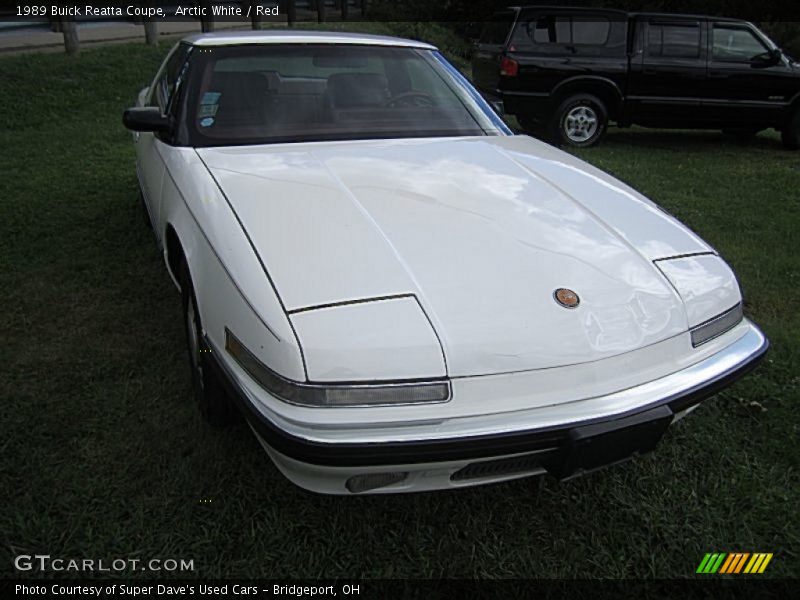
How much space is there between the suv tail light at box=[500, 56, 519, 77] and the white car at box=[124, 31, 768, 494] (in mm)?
5082

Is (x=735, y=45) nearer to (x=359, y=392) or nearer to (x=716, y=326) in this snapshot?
(x=716, y=326)

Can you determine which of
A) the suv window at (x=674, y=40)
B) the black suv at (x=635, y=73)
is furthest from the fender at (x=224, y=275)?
the suv window at (x=674, y=40)

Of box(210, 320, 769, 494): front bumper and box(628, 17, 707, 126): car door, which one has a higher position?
box(628, 17, 707, 126): car door

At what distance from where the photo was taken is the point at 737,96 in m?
7.63

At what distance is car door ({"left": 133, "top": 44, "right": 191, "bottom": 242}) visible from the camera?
9.54 ft

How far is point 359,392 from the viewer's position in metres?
→ 1.60

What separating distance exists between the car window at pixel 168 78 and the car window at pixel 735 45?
21.4 feet

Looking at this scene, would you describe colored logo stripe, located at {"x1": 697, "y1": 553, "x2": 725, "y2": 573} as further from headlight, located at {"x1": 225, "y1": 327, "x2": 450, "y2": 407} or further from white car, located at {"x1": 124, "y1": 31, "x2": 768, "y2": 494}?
headlight, located at {"x1": 225, "y1": 327, "x2": 450, "y2": 407}

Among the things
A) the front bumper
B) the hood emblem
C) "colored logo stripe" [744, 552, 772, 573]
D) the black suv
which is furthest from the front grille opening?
the black suv

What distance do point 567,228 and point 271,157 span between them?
1.20 m

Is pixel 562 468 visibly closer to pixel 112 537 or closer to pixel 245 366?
pixel 245 366

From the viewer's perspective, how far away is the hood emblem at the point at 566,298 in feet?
5.86

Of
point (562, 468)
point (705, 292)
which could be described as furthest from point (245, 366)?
point (705, 292)

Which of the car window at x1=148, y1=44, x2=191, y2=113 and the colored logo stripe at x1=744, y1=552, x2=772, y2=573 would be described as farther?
the car window at x1=148, y1=44, x2=191, y2=113
